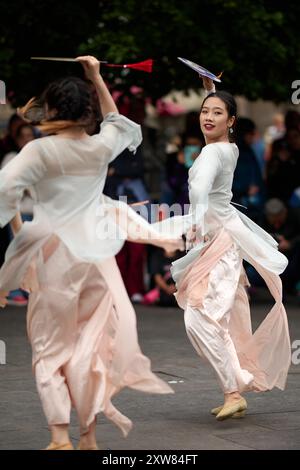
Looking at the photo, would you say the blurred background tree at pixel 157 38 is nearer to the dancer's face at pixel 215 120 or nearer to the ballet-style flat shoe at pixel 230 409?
the dancer's face at pixel 215 120

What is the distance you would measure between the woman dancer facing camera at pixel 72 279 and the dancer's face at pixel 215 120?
151 centimetres

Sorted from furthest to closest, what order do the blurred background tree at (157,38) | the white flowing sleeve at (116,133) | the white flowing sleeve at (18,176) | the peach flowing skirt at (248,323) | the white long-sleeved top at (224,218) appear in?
the blurred background tree at (157,38) → the peach flowing skirt at (248,323) → the white long-sleeved top at (224,218) → the white flowing sleeve at (116,133) → the white flowing sleeve at (18,176)

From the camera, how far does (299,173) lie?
1523 centimetres

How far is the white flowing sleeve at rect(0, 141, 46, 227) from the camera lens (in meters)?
5.93

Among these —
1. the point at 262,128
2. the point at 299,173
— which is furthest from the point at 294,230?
the point at 262,128

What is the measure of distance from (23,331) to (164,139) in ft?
19.6

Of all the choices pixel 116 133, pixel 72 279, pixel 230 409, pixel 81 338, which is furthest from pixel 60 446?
pixel 116 133

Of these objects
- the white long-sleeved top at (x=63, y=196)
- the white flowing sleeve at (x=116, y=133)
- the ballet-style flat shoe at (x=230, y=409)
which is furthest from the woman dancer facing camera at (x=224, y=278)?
the white long-sleeved top at (x=63, y=196)

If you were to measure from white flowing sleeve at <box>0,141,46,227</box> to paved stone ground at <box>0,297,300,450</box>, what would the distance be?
1366mm

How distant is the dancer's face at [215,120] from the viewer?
761cm

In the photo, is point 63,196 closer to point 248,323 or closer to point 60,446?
point 60,446

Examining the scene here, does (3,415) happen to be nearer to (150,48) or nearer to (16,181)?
(16,181)

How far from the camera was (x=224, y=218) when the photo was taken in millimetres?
7629

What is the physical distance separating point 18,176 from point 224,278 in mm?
2082
